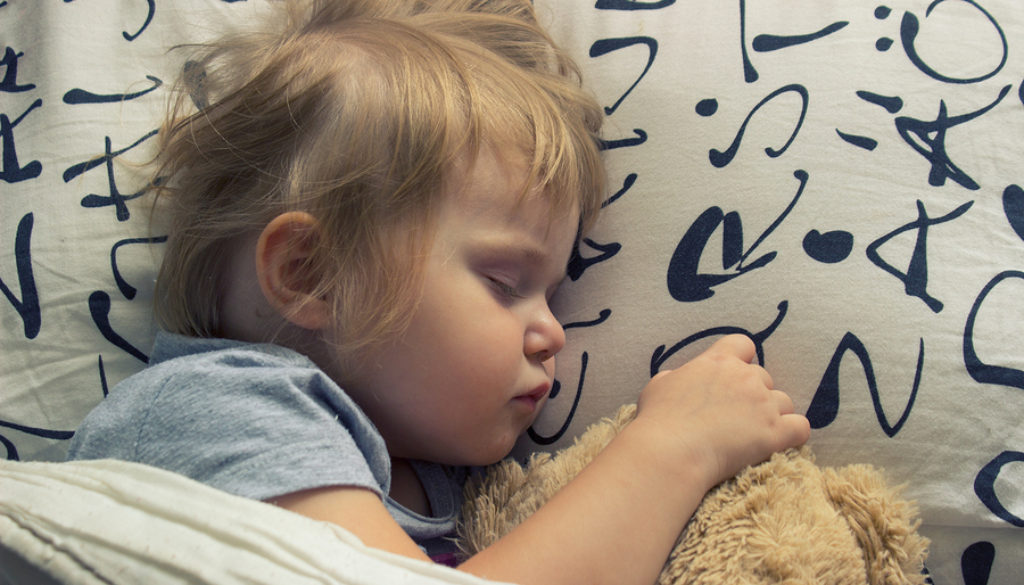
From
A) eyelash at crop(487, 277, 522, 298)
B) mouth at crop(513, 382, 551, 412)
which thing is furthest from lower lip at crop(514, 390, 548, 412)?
eyelash at crop(487, 277, 522, 298)

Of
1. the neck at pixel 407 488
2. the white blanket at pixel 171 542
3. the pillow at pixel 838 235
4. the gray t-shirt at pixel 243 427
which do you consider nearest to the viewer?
the white blanket at pixel 171 542

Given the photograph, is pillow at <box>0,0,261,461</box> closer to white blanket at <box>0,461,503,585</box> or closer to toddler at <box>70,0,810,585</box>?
toddler at <box>70,0,810,585</box>

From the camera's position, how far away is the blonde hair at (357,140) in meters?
0.71

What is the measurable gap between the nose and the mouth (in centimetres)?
3

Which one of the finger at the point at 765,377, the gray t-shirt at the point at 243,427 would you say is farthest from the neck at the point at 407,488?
the finger at the point at 765,377

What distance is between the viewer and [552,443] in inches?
32.6

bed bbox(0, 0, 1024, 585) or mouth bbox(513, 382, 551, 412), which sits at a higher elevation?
bed bbox(0, 0, 1024, 585)

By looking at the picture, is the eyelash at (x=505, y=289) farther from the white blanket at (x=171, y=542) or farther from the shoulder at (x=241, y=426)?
the white blanket at (x=171, y=542)

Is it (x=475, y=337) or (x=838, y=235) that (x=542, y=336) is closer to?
(x=475, y=337)

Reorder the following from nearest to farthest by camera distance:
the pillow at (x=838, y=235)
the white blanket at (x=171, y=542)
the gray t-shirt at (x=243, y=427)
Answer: the white blanket at (x=171, y=542)
the gray t-shirt at (x=243, y=427)
the pillow at (x=838, y=235)

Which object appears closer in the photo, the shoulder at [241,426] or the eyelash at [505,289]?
the shoulder at [241,426]

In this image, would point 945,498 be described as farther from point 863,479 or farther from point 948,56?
point 948,56

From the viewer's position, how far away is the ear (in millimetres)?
716

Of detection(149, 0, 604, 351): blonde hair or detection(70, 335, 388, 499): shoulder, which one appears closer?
detection(70, 335, 388, 499): shoulder
